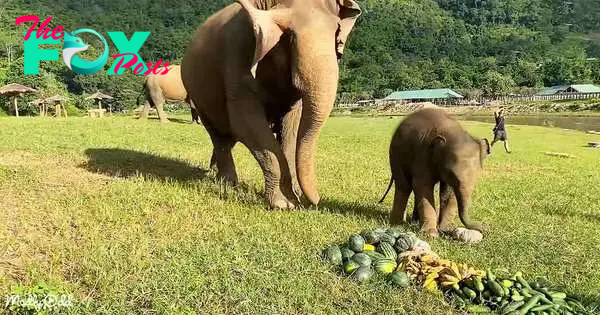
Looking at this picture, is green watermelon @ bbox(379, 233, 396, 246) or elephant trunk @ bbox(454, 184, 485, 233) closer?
green watermelon @ bbox(379, 233, 396, 246)

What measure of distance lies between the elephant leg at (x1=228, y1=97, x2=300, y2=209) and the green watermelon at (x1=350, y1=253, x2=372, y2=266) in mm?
2551

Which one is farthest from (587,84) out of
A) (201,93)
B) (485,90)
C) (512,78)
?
(201,93)

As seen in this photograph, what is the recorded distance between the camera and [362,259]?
604 centimetres

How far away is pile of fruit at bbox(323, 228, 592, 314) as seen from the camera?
539 centimetres

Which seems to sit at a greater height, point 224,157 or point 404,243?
point 404,243

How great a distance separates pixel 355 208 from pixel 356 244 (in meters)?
3.36

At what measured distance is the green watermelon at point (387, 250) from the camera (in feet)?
20.8

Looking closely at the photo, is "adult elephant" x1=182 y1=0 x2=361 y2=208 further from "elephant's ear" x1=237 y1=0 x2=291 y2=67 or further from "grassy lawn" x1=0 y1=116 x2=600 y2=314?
"grassy lawn" x1=0 y1=116 x2=600 y2=314

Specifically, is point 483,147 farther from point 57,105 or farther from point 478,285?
point 57,105

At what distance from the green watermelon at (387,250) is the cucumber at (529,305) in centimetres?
144

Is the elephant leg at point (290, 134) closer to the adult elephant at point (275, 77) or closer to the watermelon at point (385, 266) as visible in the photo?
the adult elephant at point (275, 77)

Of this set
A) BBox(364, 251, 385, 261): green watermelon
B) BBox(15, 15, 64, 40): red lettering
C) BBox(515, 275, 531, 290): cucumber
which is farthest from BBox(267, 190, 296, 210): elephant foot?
BBox(15, 15, 64, 40): red lettering

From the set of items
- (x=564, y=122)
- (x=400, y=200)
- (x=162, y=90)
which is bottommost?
(x=564, y=122)

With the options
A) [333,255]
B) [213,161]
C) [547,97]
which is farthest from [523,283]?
[547,97]
